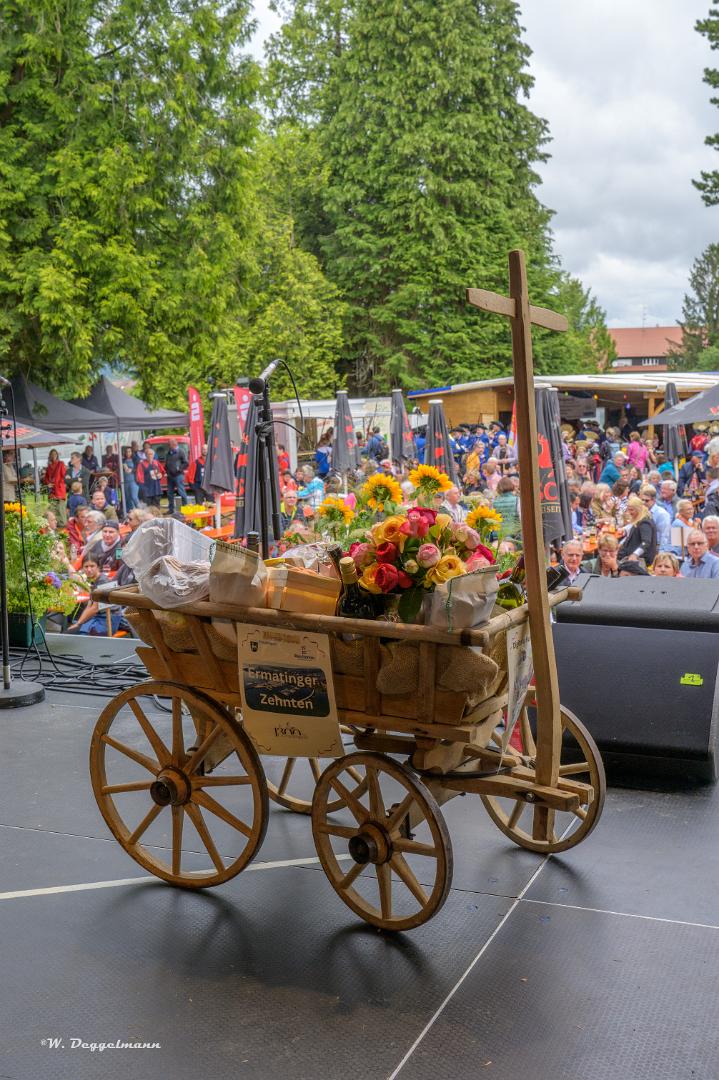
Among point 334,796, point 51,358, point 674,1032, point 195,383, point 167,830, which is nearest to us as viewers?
point 674,1032

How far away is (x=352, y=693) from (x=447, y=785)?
0.44m

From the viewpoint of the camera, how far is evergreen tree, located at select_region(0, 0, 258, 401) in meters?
15.3

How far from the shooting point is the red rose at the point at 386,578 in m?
3.22

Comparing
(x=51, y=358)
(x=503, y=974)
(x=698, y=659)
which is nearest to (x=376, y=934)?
(x=503, y=974)

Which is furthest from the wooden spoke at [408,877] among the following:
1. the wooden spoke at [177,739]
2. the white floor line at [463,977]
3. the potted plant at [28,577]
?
the potted plant at [28,577]

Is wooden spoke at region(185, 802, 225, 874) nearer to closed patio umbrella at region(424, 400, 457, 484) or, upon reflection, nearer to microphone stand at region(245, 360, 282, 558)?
microphone stand at region(245, 360, 282, 558)

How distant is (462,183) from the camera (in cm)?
3012

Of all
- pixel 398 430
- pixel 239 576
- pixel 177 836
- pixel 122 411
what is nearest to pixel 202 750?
pixel 177 836

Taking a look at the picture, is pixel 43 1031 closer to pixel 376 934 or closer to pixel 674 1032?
pixel 376 934

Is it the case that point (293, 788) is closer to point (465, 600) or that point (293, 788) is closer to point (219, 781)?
point (219, 781)

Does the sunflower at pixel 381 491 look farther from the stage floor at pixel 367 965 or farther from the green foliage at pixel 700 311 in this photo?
the green foliage at pixel 700 311

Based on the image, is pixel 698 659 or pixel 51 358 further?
pixel 51 358

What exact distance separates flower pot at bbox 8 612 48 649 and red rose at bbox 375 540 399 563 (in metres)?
4.86

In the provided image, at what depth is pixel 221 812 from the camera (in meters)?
3.69
